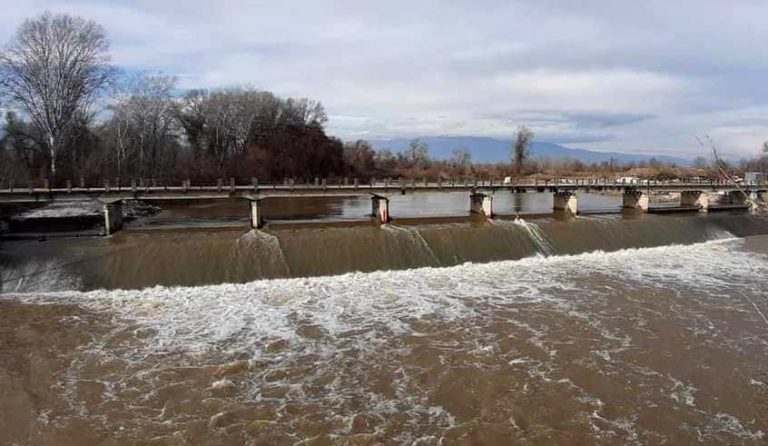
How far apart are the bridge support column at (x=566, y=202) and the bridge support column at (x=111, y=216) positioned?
29857 millimetres

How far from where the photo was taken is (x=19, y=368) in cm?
1400

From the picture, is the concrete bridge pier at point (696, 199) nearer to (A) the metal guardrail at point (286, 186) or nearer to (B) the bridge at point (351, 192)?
(B) the bridge at point (351, 192)

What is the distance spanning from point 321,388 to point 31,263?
51.9 ft

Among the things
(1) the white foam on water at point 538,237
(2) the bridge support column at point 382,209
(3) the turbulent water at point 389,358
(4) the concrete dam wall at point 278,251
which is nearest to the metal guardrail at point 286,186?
(2) the bridge support column at point 382,209

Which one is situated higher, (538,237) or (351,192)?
(351,192)

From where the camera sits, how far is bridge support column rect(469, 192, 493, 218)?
3703 centimetres

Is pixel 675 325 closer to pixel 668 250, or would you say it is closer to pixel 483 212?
pixel 668 250

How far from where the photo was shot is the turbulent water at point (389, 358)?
11.2m

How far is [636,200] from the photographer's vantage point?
152 ft

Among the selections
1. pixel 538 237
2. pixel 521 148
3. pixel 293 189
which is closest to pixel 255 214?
pixel 293 189

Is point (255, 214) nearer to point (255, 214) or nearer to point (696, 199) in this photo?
point (255, 214)

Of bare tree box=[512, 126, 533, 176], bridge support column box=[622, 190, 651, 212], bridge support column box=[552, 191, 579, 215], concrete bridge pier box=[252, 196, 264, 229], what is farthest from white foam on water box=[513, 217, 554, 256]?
bare tree box=[512, 126, 533, 176]

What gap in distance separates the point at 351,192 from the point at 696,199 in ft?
110

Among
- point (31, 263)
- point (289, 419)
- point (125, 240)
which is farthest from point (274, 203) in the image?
point (289, 419)
